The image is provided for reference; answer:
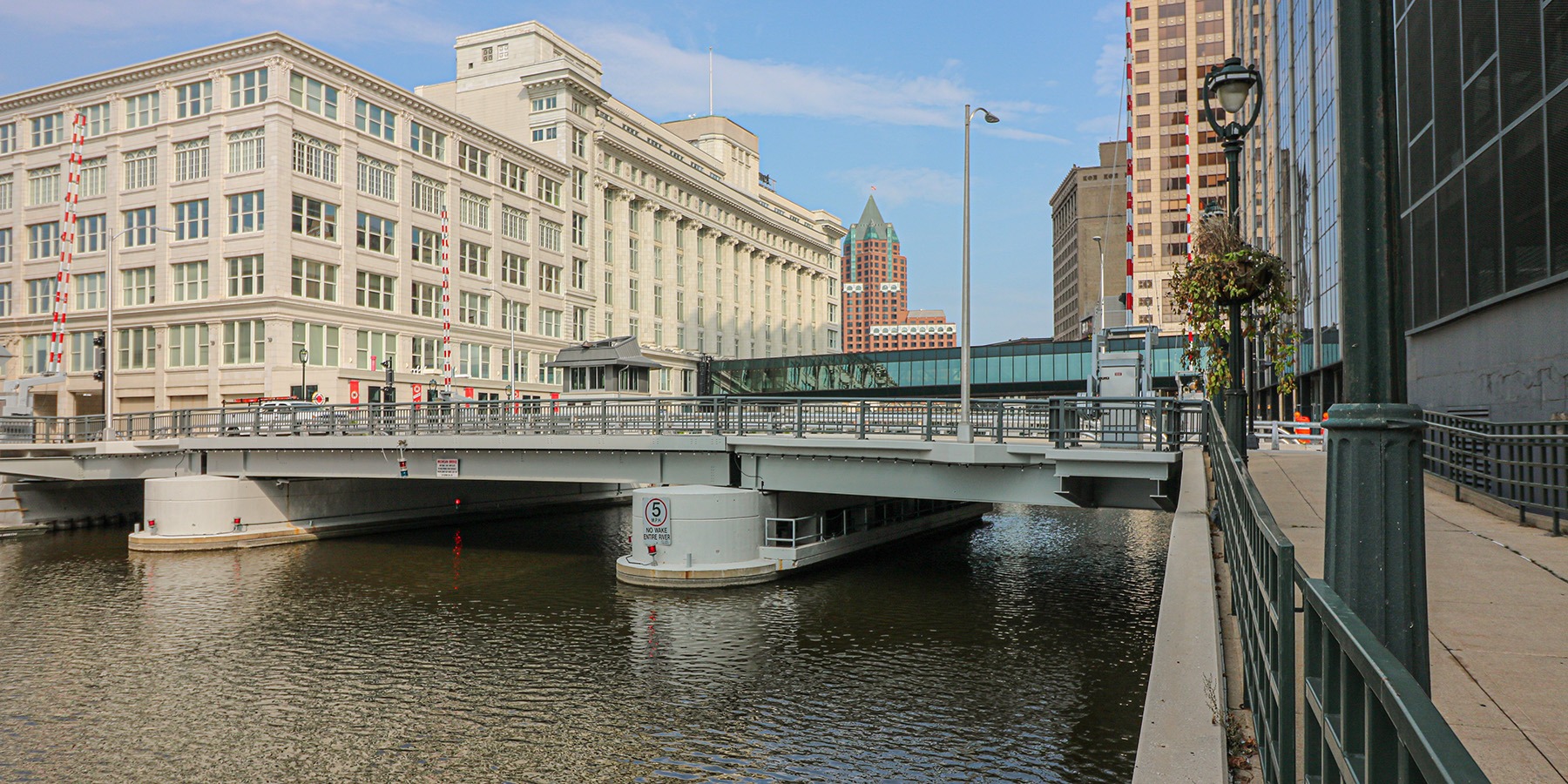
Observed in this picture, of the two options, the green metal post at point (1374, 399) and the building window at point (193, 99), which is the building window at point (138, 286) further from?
the green metal post at point (1374, 399)

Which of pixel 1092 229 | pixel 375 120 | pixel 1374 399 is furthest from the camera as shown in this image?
pixel 1092 229

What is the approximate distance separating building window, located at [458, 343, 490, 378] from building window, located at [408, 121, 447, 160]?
1215 cm

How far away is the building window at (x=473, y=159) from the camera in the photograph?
64.2 m

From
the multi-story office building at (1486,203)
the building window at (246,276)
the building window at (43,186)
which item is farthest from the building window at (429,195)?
the multi-story office building at (1486,203)

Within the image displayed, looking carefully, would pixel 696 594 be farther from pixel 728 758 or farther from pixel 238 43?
pixel 238 43

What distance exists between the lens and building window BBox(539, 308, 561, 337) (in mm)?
71875

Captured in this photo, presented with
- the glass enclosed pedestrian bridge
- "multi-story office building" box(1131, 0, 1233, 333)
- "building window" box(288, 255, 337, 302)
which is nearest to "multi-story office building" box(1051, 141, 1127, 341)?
"multi-story office building" box(1131, 0, 1233, 333)

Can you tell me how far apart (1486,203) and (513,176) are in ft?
199

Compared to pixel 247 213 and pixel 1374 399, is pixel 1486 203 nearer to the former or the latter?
pixel 1374 399

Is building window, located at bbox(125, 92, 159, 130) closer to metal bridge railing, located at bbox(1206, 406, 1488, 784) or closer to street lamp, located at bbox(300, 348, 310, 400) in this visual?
street lamp, located at bbox(300, 348, 310, 400)

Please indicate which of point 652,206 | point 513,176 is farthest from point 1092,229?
point 513,176

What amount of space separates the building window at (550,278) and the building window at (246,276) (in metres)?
21.7

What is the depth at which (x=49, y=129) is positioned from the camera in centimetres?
5934

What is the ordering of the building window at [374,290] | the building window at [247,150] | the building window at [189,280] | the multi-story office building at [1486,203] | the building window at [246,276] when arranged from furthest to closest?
the building window at [374,290] < the building window at [189,280] < the building window at [246,276] < the building window at [247,150] < the multi-story office building at [1486,203]
